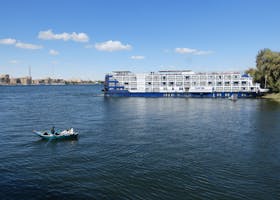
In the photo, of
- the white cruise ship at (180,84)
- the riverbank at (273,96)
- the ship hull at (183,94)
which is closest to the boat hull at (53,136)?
the ship hull at (183,94)

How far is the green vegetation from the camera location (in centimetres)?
11674

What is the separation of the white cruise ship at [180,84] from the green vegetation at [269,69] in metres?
5.77

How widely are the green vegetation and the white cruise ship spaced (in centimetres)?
577

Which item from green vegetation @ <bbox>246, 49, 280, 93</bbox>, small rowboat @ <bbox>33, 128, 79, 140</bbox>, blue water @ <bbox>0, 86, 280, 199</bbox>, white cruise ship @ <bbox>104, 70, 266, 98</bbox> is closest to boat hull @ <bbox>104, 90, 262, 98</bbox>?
white cruise ship @ <bbox>104, 70, 266, 98</bbox>

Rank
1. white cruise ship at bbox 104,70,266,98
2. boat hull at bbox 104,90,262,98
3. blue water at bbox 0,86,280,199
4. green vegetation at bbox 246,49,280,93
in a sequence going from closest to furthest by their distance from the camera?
blue water at bbox 0,86,280,199 → green vegetation at bbox 246,49,280,93 → boat hull at bbox 104,90,262,98 → white cruise ship at bbox 104,70,266,98

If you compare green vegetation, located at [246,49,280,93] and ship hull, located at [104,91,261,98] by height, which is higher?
green vegetation, located at [246,49,280,93]

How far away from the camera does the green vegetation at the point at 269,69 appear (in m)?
117

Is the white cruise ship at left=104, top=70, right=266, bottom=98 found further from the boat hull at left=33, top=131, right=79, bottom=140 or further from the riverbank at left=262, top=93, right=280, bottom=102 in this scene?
the boat hull at left=33, top=131, right=79, bottom=140

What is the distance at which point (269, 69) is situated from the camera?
119 meters

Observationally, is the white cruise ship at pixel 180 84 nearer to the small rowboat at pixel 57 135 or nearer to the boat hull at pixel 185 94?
the boat hull at pixel 185 94


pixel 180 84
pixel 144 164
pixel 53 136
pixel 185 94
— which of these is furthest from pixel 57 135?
pixel 180 84

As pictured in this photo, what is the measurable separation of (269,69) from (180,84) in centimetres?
4936

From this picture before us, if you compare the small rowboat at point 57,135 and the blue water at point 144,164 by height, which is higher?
Answer: the small rowboat at point 57,135

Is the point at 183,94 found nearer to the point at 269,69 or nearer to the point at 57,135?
the point at 269,69
